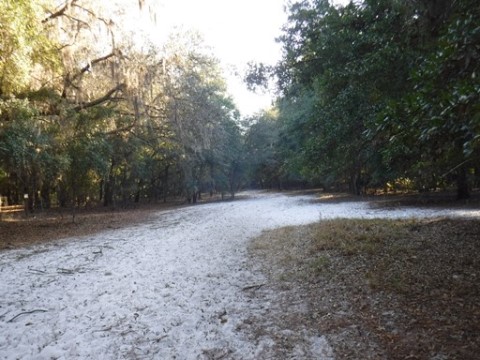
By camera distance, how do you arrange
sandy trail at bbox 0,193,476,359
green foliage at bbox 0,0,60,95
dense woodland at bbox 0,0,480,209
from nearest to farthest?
dense woodland at bbox 0,0,480,209 < sandy trail at bbox 0,193,476,359 < green foliage at bbox 0,0,60,95

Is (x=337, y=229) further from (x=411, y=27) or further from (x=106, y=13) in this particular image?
(x=106, y=13)

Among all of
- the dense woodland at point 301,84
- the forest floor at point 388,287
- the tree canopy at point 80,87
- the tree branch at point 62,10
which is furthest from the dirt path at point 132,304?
the tree branch at point 62,10

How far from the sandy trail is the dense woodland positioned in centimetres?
281

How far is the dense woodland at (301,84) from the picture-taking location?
11.0ft

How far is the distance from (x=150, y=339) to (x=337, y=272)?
3345mm

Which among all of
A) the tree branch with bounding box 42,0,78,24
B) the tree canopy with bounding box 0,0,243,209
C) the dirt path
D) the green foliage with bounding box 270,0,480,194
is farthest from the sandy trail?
the tree branch with bounding box 42,0,78,24

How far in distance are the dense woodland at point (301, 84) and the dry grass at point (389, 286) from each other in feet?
5.02

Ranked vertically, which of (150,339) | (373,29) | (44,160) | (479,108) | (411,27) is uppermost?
(373,29)

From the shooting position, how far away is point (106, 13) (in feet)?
34.2

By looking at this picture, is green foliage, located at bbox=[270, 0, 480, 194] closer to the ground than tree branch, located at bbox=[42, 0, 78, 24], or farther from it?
closer to the ground

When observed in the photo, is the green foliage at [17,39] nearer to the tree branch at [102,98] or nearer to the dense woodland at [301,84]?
the dense woodland at [301,84]

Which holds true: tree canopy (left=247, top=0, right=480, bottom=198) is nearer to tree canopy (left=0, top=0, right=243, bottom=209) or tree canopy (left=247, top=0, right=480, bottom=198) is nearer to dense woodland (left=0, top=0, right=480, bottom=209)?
dense woodland (left=0, top=0, right=480, bottom=209)

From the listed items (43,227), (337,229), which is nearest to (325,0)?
(337,229)

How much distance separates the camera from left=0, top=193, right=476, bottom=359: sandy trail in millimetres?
3838
